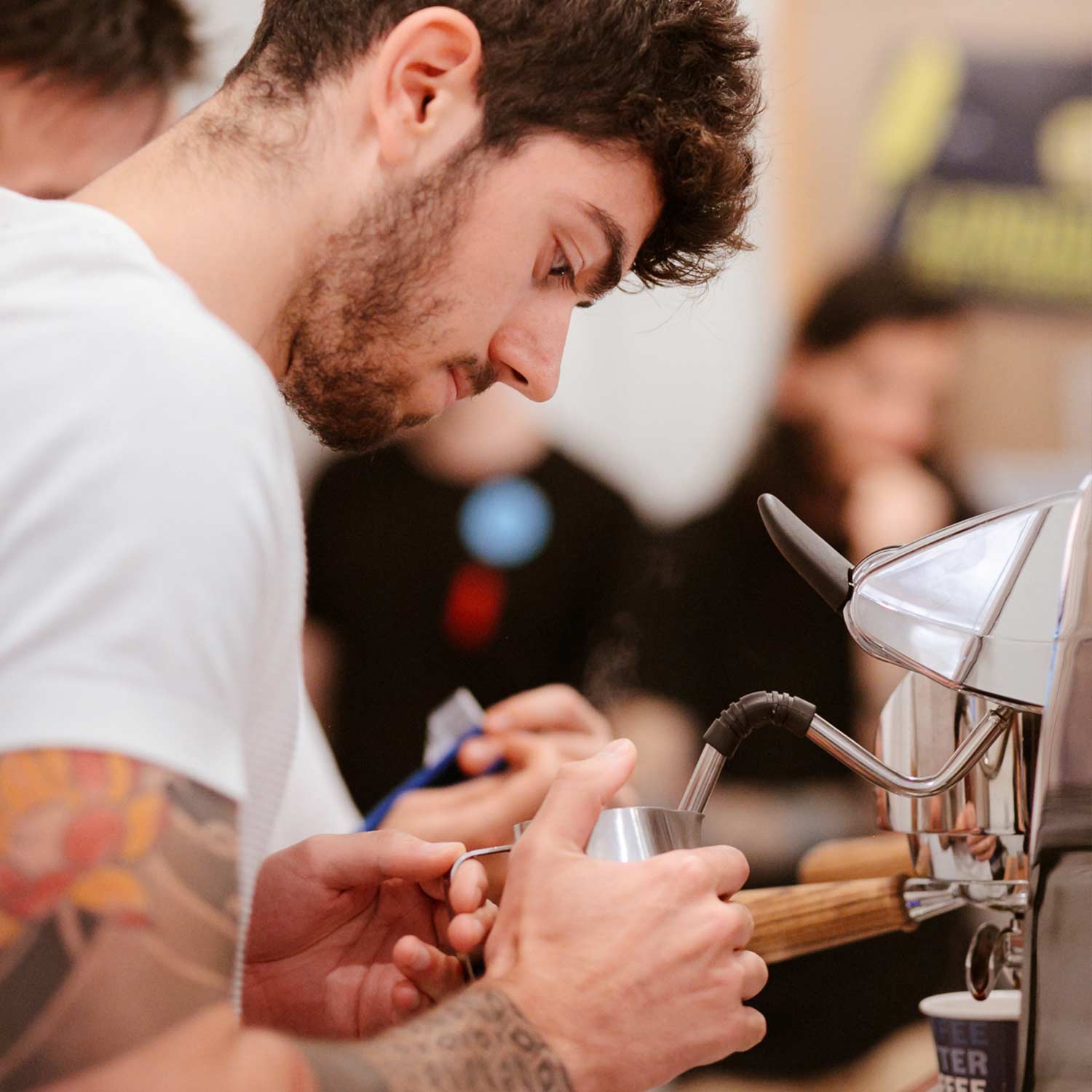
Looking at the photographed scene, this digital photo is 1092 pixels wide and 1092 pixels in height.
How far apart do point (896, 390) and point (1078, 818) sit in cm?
188

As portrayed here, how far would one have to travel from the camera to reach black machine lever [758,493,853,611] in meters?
0.83

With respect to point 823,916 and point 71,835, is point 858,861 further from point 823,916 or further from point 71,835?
point 71,835

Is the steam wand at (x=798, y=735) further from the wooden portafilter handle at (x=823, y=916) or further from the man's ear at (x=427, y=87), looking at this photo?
the man's ear at (x=427, y=87)

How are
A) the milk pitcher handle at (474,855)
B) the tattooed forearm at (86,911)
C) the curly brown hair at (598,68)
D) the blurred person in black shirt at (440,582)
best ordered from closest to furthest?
the tattooed forearm at (86,911) < the milk pitcher handle at (474,855) < the curly brown hair at (598,68) < the blurred person in black shirt at (440,582)

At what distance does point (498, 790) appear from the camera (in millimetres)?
1383

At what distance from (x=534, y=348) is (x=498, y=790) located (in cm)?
54

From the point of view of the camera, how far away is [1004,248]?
2.77 meters

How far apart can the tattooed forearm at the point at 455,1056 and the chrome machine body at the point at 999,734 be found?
10.3 inches

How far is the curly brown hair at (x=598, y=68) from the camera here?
38.1 inches

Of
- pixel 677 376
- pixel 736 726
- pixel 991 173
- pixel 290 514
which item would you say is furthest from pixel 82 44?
pixel 991 173

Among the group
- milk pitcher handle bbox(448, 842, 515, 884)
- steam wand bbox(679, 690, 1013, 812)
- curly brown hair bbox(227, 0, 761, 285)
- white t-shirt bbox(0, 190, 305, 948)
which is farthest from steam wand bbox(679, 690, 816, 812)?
curly brown hair bbox(227, 0, 761, 285)

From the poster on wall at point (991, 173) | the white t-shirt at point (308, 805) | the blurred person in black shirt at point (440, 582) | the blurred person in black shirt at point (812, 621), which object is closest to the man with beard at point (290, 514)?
the white t-shirt at point (308, 805)

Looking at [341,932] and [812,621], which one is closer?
[341,932]

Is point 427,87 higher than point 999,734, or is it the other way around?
point 427,87
